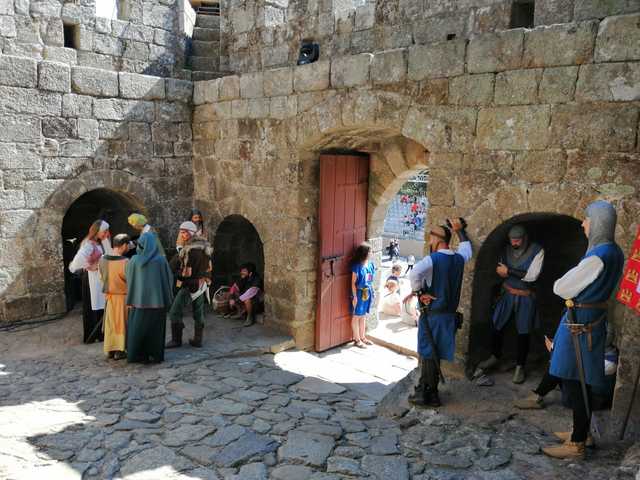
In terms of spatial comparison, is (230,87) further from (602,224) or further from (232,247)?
(602,224)

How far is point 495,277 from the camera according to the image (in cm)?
536

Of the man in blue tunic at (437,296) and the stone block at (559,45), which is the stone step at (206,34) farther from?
the man in blue tunic at (437,296)

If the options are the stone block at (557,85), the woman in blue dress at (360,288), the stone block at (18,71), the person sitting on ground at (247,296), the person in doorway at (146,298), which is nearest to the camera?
the stone block at (557,85)

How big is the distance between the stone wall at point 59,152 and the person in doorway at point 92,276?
0.89m

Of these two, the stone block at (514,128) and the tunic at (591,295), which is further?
the stone block at (514,128)

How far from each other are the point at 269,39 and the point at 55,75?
279 centimetres

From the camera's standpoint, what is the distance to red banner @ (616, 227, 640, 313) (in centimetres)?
361

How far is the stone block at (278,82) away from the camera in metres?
6.48

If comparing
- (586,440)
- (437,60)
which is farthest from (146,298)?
(586,440)

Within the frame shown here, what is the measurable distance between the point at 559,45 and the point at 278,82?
3.31 m

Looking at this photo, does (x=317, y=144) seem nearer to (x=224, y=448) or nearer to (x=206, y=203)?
(x=206, y=203)

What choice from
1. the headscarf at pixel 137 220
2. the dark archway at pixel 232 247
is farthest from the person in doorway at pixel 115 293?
the dark archway at pixel 232 247

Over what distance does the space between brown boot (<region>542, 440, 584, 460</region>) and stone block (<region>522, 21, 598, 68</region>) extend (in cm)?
284

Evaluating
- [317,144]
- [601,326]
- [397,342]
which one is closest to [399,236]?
[397,342]
